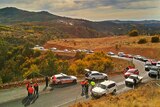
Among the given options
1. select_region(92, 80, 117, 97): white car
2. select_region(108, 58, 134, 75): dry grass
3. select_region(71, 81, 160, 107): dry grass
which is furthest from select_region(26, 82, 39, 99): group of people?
select_region(108, 58, 134, 75): dry grass

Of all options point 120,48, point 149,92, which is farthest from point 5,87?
point 120,48

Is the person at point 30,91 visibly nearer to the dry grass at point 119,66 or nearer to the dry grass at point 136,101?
the dry grass at point 136,101

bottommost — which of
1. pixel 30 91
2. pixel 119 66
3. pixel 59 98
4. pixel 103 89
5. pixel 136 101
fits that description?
pixel 119 66

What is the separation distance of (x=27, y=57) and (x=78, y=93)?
184 ft

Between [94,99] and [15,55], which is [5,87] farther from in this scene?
[15,55]

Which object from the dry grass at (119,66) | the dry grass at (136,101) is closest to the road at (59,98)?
the dry grass at (136,101)

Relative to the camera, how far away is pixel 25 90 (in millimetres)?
32594

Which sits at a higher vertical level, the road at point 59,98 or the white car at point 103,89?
the white car at point 103,89

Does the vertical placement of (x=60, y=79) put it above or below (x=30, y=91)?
below

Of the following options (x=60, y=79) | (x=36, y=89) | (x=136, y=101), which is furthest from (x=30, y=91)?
(x=136, y=101)

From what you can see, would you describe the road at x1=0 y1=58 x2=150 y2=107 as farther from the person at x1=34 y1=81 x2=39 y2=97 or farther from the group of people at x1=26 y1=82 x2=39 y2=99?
the group of people at x1=26 y1=82 x2=39 y2=99

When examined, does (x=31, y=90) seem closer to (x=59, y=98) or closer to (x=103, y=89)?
(x=59, y=98)

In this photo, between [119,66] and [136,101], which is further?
[119,66]

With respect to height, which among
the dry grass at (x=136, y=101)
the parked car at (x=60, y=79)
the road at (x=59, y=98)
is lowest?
the road at (x=59, y=98)
